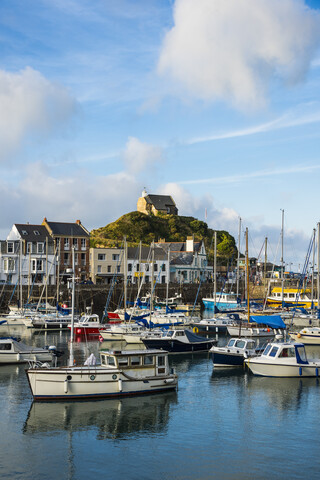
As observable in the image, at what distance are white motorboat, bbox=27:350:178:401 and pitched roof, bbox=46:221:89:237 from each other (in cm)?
7835

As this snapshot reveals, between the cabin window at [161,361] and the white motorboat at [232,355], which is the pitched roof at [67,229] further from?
the cabin window at [161,361]

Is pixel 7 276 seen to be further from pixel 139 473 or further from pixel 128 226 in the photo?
pixel 139 473

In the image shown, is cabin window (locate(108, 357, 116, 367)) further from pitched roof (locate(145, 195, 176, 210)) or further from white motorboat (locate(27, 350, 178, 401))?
pitched roof (locate(145, 195, 176, 210))

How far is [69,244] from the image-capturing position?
114 meters

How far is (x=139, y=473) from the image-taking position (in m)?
24.5

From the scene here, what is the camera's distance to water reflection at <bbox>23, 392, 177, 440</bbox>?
30359mm

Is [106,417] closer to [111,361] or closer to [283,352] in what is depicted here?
[111,361]

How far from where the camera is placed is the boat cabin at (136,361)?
35562 millimetres

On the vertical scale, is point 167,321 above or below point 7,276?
below

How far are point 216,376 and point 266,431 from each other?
46.1ft

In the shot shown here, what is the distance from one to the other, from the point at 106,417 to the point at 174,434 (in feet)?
15.4

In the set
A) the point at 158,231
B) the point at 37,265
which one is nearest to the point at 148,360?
the point at 37,265

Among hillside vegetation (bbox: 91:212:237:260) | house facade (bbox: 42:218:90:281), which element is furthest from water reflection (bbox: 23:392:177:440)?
hillside vegetation (bbox: 91:212:237:260)

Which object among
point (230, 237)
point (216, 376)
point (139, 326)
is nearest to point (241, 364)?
point (216, 376)
